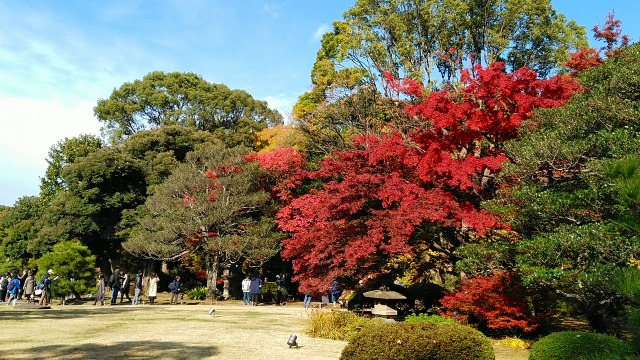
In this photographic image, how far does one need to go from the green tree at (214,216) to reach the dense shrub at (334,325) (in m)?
9.30

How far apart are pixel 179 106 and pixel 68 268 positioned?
2238cm

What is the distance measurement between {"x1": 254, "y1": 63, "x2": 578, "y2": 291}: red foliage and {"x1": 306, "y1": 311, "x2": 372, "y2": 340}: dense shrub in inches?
69.2

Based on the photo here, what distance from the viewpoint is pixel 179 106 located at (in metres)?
37.8

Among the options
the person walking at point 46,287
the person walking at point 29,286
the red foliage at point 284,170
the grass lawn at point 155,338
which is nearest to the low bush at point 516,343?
the grass lawn at point 155,338

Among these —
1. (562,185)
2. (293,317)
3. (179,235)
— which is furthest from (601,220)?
(179,235)

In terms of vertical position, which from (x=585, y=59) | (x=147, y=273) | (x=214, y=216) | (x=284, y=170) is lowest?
(x=147, y=273)

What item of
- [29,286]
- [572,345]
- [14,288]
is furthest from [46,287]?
[572,345]

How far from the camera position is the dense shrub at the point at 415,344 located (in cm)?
646

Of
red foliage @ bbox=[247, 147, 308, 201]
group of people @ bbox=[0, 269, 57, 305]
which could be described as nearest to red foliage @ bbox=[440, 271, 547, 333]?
red foliage @ bbox=[247, 147, 308, 201]

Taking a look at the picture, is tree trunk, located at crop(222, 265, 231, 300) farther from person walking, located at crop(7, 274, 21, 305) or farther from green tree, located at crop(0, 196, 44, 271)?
green tree, located at crop(0, 196, 44, 271)

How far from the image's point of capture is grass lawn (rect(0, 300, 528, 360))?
776 centimetres

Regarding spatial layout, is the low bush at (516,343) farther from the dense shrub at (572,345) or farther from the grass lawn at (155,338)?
the dense shrub at (572,345)

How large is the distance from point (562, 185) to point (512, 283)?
284 cm

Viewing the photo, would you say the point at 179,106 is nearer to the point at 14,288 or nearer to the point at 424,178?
the point at 14,288
